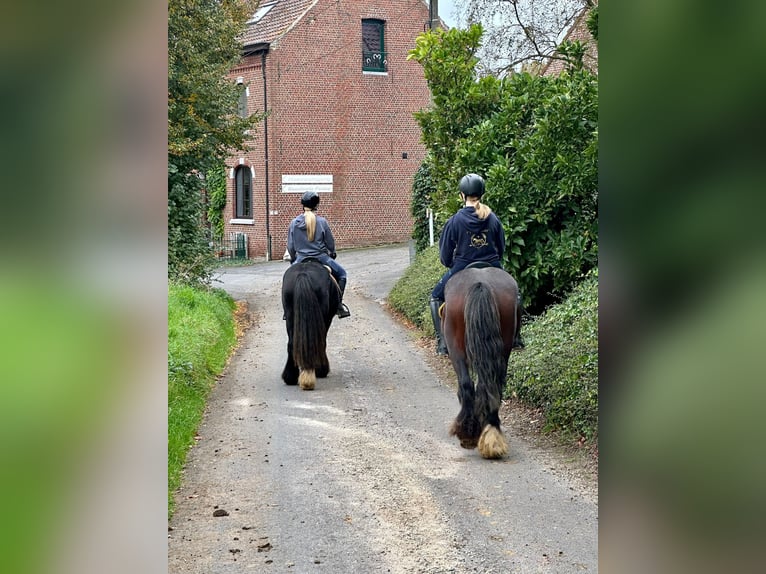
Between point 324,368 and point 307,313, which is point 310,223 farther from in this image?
point 324,368

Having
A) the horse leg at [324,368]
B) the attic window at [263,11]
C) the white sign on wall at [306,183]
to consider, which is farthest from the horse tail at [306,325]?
the attic window at [263,11]

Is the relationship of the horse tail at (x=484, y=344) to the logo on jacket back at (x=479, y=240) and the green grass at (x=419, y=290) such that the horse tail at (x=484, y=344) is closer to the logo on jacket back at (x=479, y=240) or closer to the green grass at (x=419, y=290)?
the logo on jacket back at (x=479, y=240)

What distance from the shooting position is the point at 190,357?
11344mm

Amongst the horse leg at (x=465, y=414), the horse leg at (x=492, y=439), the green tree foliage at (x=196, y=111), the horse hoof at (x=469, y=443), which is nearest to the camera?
the horse leg at (x=492, y=439)

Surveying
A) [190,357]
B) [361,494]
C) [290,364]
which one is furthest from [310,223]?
[361,494]

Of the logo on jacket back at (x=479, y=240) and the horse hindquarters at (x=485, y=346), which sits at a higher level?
the logo on jacket back at (x=479, y=240)

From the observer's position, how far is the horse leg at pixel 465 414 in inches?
314

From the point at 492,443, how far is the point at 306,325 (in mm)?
3676

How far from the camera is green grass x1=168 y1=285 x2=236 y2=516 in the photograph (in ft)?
26.6

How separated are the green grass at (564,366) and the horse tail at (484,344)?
0.91m
